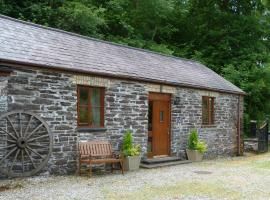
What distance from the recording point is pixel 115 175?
33.4ft

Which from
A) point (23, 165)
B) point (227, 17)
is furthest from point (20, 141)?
point (227, 17)

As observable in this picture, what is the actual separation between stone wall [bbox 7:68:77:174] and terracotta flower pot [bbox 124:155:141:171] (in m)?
1.80

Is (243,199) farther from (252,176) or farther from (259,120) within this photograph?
(259,120)

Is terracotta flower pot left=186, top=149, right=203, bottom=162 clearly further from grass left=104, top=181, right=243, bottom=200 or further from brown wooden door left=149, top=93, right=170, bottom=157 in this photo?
grass left=104, top=181, right=243, bottom=200

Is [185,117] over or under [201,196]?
over

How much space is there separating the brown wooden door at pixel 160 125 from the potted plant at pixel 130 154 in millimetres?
1767

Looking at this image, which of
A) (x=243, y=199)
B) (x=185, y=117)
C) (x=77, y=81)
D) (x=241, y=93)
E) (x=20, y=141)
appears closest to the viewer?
(x=243, y=199)

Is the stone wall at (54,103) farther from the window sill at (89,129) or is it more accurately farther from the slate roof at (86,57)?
the slate roof at (86,57)

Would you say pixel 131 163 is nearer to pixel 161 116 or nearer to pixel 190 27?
pixel 161 116

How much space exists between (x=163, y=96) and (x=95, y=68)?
348 cm

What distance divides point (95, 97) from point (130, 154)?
209 cm

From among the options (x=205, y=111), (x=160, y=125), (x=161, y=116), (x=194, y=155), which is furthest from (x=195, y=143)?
(x=205, y=111)

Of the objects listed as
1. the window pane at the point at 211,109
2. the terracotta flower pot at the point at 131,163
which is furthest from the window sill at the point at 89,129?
the window pane at the point at 211,109

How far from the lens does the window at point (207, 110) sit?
15344 mm
